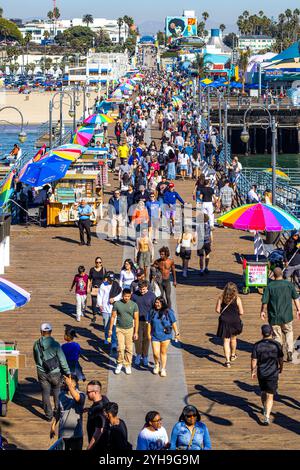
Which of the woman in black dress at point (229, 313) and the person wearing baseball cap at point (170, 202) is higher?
the person wearing baseball cap at point (170, 202)

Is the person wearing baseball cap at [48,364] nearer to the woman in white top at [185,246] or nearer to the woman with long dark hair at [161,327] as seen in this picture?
the woman with long dark hair at [161,327]

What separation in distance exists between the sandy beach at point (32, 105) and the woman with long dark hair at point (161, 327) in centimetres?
8339

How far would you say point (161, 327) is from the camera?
1323 cm

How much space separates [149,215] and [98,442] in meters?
12.4

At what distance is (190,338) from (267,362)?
3.81 m

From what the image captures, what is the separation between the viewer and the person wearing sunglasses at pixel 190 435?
30.0 ft

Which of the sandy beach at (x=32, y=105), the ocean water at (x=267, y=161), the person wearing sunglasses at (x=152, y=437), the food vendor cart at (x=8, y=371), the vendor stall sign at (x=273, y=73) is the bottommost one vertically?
the ocean water at (x=267, y=161)

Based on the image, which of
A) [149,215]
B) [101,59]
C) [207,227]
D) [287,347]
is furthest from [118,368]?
[101,59]

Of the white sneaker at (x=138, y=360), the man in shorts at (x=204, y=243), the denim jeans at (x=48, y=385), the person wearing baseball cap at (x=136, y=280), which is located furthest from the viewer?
A: the man in shorts at (x=204, y=243)

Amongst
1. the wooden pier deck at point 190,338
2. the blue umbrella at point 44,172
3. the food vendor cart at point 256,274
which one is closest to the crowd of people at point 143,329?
the wooden pier deck at point 190,338

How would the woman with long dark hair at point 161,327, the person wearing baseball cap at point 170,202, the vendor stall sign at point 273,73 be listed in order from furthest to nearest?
the vendor stall sign at point 273,73 < the person wearing baseball cap at point 170,202 < the woman with long dark hair at point 161,327

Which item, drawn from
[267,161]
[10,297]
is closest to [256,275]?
[10,297]

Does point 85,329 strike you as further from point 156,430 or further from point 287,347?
point 156,430

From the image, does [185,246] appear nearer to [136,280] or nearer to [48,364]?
[136,280]
